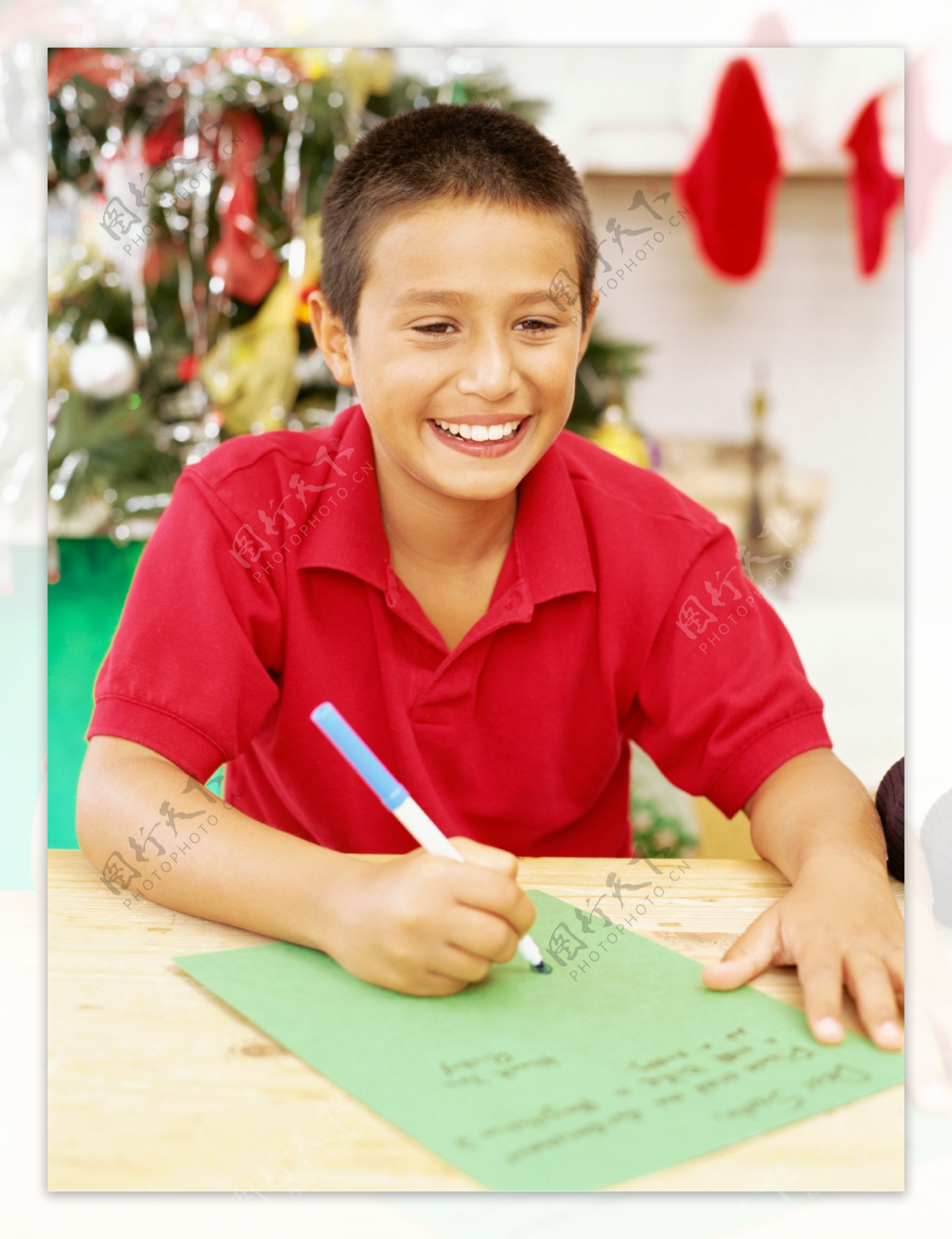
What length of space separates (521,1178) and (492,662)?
0.43m

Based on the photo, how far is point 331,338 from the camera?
751 millimetres

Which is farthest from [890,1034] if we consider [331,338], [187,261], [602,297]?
[187,261]

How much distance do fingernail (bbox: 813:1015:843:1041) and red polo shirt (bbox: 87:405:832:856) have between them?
0.81ft

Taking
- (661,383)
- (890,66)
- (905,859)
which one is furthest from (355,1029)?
(661,383)

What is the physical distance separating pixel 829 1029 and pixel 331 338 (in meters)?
0.53

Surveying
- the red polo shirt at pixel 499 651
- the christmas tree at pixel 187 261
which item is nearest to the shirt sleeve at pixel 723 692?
the red polo shirt at pixel 499 651

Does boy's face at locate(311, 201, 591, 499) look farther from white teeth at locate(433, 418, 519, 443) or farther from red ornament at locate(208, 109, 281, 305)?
red ornament at locate(208, 109, 281, 305)

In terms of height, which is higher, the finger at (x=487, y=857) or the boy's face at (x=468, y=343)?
the boy's face at (x=468, y=343)

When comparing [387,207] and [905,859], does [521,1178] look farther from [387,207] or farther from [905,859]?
[387,207]

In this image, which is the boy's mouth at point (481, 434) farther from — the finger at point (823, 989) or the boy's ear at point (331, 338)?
the finger at point (823, 989)

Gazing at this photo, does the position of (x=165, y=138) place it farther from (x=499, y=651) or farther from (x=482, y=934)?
(x=482, y=934)

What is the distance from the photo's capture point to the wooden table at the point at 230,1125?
33cm

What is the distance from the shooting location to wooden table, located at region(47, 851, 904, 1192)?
33 cm

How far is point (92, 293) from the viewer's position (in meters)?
1.68
